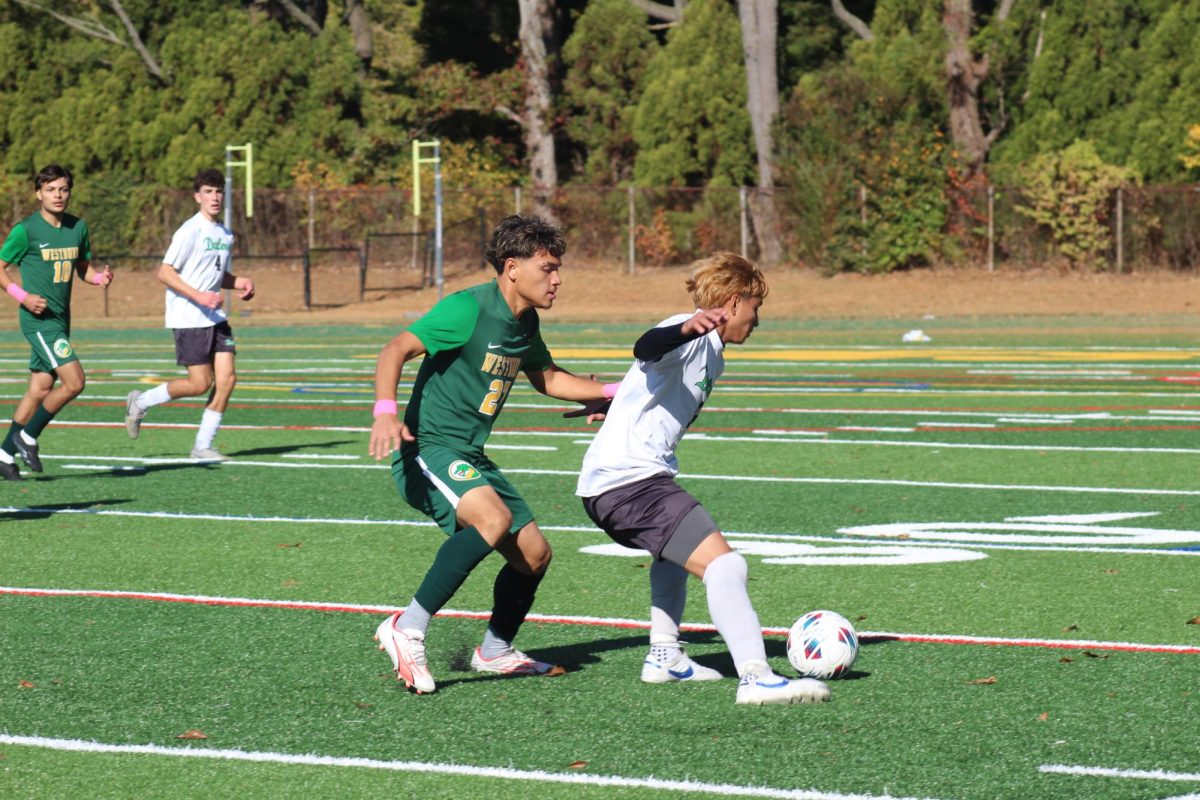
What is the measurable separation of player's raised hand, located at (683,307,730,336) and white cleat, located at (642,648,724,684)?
4.06 feet

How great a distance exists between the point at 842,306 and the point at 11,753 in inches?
1227

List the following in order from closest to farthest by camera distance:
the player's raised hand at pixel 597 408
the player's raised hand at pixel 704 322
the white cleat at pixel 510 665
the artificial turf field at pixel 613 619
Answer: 1. the artificial turf field at pixel 613 619
2. the player's raised hand at pixel 704 322
3. the white cleat at pixel 510 665
4. the player's raised hand at pixel 597 408

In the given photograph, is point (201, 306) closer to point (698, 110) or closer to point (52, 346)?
point (52, 346)

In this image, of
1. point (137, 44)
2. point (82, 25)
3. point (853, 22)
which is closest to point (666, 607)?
point (853, 22)

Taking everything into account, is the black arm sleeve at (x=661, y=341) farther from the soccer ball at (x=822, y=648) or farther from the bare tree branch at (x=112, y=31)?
the bare tree branch at (x=112, y=31)

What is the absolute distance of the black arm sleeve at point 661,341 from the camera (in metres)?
6.16

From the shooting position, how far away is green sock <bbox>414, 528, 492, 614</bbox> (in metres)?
6.48

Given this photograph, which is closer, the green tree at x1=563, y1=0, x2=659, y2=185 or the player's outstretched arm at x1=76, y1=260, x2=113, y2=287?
the player's outstretched arm at x1=76, y1=260, x2=113, y2=287

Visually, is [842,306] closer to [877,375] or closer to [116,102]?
[877,375]

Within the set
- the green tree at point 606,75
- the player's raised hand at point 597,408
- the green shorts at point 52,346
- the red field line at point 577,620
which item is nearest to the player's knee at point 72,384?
the green shorts at point 52,346

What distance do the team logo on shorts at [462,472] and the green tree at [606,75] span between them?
1603 inches

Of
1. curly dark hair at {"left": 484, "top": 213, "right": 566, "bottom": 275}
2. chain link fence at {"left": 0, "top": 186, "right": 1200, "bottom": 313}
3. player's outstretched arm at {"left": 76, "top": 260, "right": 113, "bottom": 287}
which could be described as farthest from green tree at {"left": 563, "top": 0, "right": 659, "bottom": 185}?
curly dark hair at {"left": 484, "top": 213, "right": 566, "bottom": 275}

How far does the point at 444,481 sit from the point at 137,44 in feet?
151

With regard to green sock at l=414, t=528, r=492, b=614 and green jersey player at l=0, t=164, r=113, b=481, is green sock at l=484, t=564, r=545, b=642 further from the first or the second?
green jersey player at l=0, t=164, r=113, b=481
